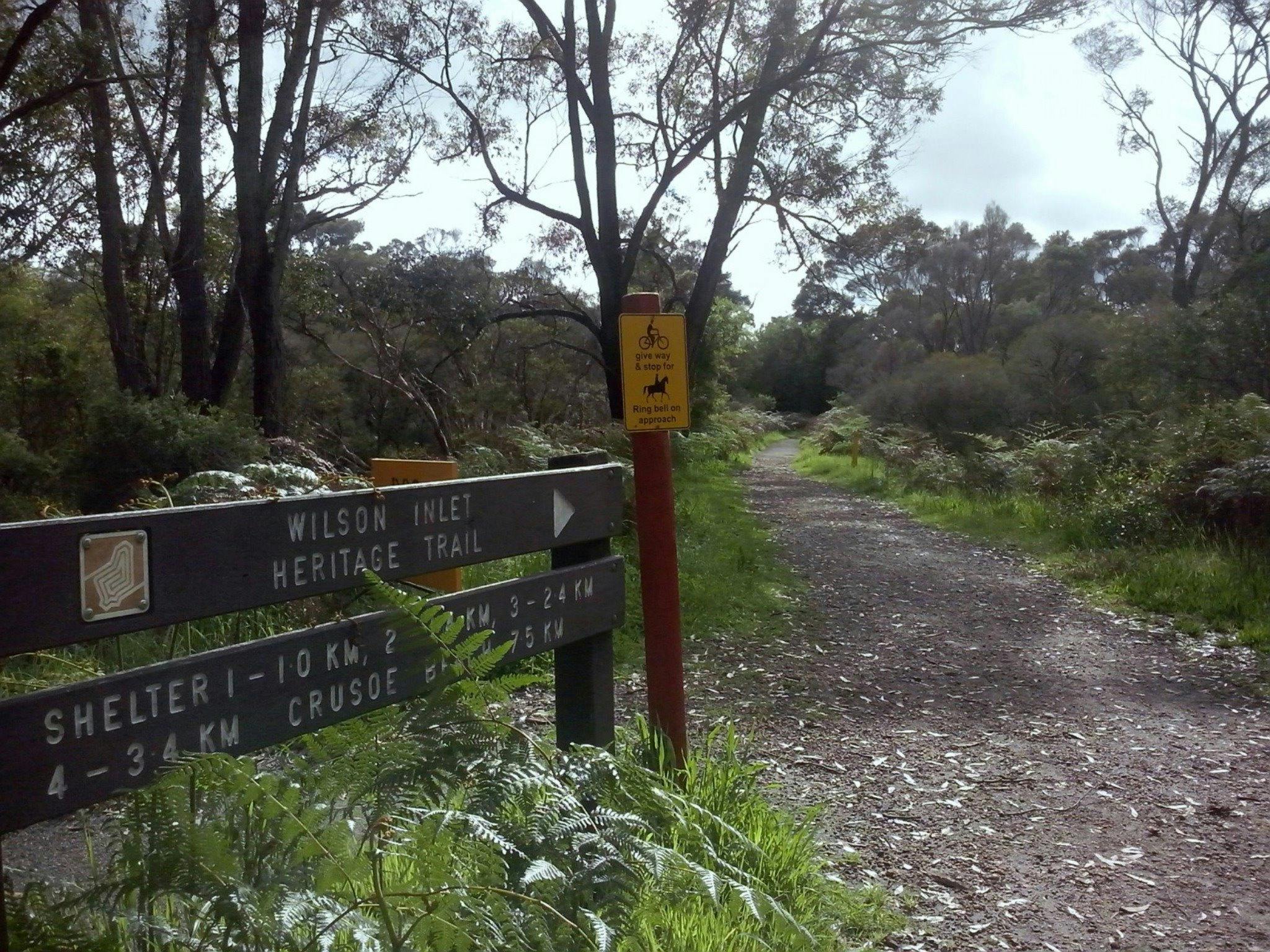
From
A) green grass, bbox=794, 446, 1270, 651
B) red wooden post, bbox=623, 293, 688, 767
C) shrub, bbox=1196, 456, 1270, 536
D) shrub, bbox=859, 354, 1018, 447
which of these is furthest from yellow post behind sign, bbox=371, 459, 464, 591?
shrub, bbox=859, 354, 1018, 447

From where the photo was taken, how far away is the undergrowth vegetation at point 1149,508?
8.81 m

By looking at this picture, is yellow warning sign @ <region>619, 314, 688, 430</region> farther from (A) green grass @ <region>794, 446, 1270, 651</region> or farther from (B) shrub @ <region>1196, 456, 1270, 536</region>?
(B) shrub @ <region>1196, 456, 1270, 536</region>

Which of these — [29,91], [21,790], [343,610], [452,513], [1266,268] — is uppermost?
[29,91]

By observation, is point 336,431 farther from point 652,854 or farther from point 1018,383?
point 652,854

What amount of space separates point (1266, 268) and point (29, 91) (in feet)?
60.3

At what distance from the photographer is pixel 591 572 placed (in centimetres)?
364

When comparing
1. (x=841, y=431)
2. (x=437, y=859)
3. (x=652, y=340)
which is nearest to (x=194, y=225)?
(x=652, y=340)

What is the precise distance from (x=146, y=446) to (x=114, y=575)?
1064 centimetres

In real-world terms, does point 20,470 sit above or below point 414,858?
above

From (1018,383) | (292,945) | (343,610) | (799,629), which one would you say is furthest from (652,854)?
(1018,383)

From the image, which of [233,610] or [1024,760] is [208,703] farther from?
[1024,760]

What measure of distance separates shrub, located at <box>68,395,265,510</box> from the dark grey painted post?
8.06m

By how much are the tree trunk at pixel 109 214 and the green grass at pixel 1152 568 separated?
13.2 m

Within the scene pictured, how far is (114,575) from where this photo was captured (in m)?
2.03
